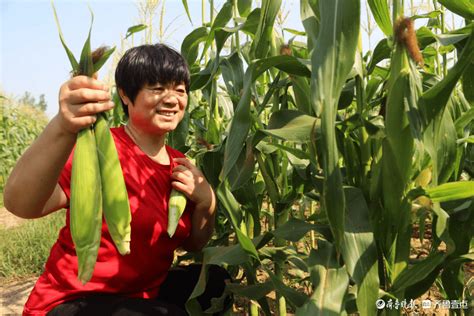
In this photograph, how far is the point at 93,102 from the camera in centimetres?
91

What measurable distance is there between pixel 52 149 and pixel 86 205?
0.75ft

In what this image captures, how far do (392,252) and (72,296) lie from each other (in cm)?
89

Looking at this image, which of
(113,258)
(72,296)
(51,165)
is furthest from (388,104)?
(72,296)

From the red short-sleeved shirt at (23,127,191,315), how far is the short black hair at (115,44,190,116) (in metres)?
0.18

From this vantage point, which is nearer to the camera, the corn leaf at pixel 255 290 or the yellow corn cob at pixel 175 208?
the yellow corn cob at pixel 175 208

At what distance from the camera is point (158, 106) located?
1.31 metres

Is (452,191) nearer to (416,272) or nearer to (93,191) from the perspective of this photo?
(416,272)

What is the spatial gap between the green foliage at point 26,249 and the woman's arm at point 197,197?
1.85 meters

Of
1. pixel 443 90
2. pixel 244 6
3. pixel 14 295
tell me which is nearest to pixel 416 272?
pixel 443 90

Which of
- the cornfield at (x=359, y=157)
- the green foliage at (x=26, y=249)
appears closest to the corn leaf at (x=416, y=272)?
the cornfield at (x=359, y=157)

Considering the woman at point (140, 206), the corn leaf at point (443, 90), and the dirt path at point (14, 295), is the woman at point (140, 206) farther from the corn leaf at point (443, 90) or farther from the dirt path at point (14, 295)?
the dirt path at point (14, 295)

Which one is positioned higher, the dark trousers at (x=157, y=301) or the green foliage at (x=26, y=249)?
the dark trousers at (x=157, y=301)

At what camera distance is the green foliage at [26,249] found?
2.91 meters

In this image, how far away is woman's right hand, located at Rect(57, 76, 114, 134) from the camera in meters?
0.89
